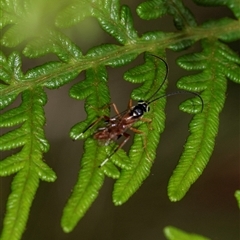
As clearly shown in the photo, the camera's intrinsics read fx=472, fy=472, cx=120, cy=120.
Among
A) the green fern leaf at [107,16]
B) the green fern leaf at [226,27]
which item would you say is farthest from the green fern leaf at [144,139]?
the green fern leaf at [226,27]

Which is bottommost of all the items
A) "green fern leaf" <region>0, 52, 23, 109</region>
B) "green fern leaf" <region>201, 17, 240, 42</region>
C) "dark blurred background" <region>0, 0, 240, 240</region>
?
"dark blurred background" <region>0, 0, 240, 240</region>

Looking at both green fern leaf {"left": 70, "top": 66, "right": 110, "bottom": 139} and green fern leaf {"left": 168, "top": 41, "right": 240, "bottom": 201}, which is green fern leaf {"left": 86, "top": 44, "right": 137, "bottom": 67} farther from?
green fern leaf {"left": 168, "top": 41, "right": 240, "bottom": 201}

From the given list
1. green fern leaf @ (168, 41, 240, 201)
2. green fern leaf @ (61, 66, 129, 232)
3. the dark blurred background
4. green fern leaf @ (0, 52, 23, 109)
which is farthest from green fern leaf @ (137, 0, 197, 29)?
the dark blurred background

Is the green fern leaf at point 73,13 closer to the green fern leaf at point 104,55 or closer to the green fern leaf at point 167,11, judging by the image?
the green fern leaf at point 104,55

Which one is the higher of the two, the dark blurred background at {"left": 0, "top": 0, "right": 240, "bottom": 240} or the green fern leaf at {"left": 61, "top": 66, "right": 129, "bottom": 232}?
the green fern leaf at {"left": 61, "top": 66, "right": 129, "bottom": 232}

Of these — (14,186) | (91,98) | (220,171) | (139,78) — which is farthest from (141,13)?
(220,171)

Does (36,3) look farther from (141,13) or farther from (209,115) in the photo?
(209,115)
